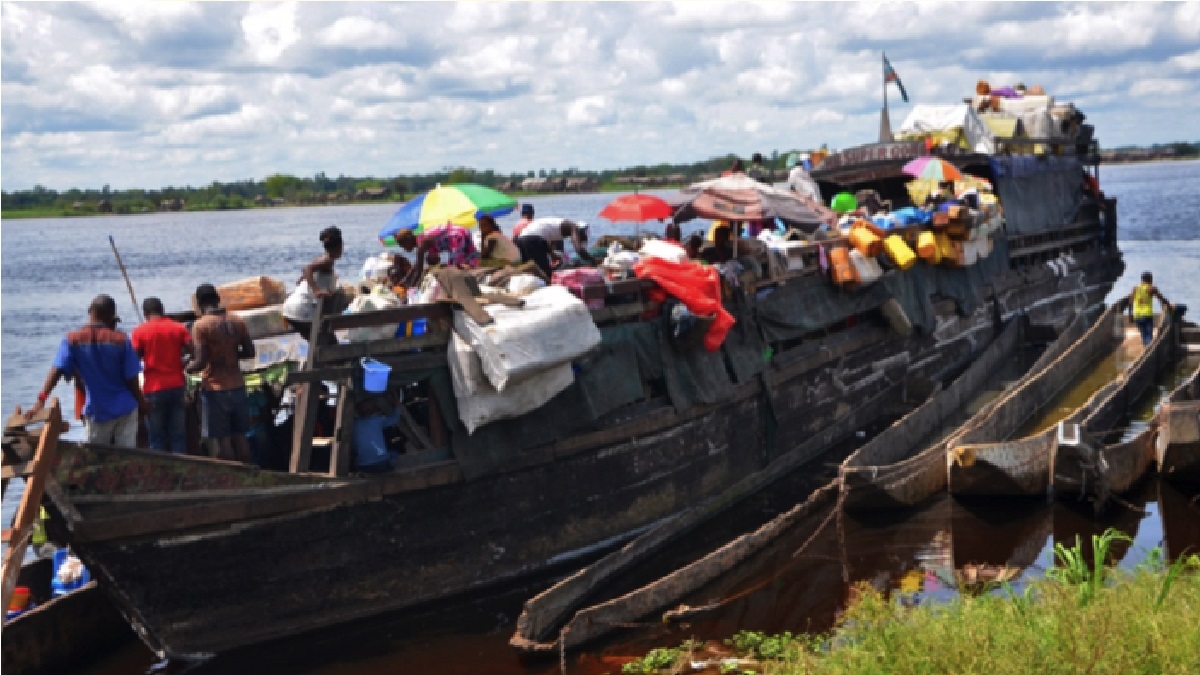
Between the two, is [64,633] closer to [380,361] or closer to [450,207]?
[380,361]

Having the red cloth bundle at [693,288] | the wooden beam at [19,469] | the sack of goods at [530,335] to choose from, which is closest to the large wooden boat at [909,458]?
the red cloth bundle at [693,288]

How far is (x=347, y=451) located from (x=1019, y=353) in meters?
14.6

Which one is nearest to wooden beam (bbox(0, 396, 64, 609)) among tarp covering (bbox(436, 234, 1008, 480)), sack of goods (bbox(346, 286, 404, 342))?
sack of goods (bbox(346, 286, 404, 342))

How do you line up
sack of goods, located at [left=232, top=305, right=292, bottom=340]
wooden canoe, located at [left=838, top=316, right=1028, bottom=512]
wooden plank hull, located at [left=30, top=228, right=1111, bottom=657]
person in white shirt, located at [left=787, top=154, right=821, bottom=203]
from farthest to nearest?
person in white shirt, located at [left=787, top=154, right=821, bottom=203], wooden canoe, located at [left=838, top=316, right=1028, bottom=512], sack of goods, located at [left=232, top=305, right=292, bottom=340], wooden plank hull, located at [left=30, top=228, right=1111, bottom=657]

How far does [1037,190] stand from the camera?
22828 millimetres

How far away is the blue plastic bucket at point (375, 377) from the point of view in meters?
9.59

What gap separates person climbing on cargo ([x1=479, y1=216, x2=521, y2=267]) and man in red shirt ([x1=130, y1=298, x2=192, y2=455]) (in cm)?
315

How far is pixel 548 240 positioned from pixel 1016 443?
5193mm

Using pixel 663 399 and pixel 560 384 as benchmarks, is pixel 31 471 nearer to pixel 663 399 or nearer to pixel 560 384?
pixel 560 384

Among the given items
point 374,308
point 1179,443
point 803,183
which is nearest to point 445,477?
point 374,308

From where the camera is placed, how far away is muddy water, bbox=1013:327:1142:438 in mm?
16156

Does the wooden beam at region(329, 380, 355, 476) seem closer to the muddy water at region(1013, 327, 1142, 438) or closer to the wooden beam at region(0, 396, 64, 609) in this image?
the wooden beam at region(0, 396, 64, 609)

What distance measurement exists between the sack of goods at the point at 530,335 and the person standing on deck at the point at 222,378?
1737mm

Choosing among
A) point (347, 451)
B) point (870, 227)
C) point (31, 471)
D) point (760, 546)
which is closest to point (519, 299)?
point (347, 451)
